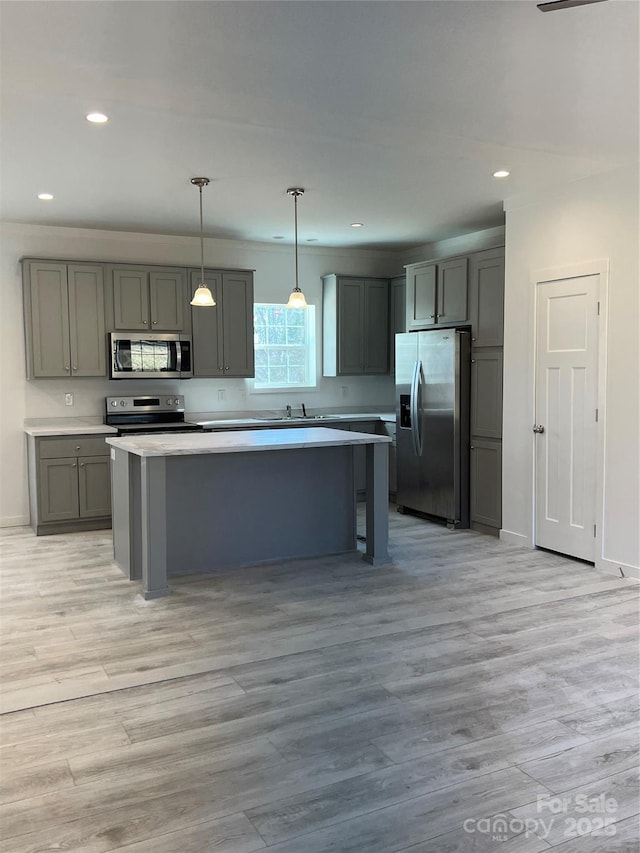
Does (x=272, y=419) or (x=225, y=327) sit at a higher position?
(x=225, y=327)

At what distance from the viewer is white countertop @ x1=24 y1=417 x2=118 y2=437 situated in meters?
5.81

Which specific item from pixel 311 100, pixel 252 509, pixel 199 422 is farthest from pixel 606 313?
pixel 199 422

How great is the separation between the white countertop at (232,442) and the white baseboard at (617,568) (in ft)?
5.48

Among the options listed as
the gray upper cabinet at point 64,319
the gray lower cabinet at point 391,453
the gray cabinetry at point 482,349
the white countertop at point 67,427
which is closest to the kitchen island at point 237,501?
the white countertop at point 67,427

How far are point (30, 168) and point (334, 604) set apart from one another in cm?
332

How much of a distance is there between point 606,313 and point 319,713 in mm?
3229

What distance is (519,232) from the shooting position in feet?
17.5

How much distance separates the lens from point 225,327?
6797 millimetres

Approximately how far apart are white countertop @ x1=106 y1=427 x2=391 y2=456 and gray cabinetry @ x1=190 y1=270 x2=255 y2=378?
69.5 inches

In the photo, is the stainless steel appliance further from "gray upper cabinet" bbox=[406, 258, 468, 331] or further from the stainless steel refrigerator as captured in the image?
"gray upper cabinet" bbox=[406, 258, 468, 331]

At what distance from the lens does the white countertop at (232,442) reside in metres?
4.21

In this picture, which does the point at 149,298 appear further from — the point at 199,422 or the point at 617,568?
the point at 617,568

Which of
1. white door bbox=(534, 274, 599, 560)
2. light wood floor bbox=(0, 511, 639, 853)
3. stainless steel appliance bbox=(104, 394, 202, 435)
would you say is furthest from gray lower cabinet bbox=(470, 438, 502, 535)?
stainless steel appliance bbox=(104, 394, 202, 435)

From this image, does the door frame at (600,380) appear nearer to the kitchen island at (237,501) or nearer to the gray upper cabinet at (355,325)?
the kitchen island at (237,501)
